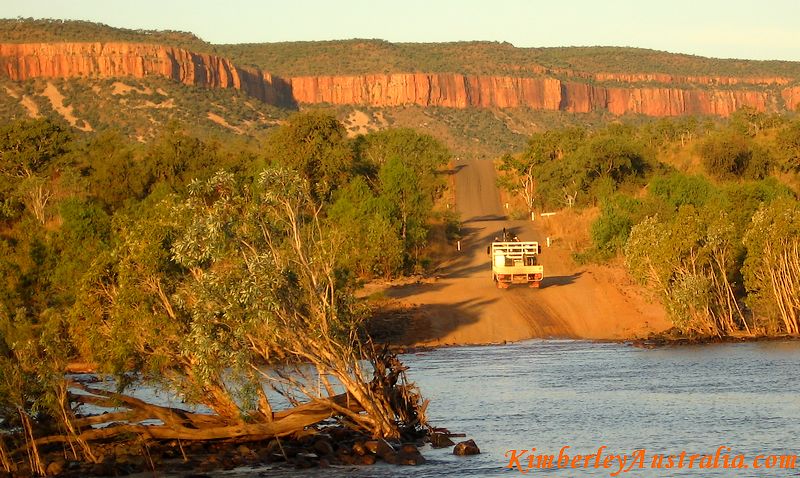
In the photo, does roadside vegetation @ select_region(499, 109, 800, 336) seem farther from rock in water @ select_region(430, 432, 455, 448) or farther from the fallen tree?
the fallen tree

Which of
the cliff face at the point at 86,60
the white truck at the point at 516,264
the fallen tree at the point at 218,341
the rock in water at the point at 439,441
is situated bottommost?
the white truck at the point at 516,264

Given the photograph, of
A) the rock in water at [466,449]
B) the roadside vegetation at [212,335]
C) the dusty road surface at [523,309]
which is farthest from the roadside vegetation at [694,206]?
the rock in water at [466,449]

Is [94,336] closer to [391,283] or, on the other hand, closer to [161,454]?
[161,454]

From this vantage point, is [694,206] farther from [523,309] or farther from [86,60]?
[86,60]

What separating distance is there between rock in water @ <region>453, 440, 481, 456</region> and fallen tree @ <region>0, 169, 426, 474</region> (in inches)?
47.6

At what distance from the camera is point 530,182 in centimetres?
10750

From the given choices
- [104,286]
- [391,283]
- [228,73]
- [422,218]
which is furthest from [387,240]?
[228,73]

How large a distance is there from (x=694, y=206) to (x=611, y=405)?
36.4 m

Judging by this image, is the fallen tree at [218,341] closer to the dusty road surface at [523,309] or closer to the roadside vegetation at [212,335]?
the roadside vegetation at [212,335]

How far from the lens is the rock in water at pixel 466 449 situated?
3038 centimetres

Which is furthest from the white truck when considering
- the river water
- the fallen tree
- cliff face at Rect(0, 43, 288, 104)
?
cliff face at Rect(0, 43, 288, 104)

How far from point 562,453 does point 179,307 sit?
→ 9764mm

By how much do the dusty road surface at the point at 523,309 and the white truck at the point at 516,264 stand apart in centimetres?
51

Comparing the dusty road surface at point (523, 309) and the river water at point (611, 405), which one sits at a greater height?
the river water at point (611, 405)
